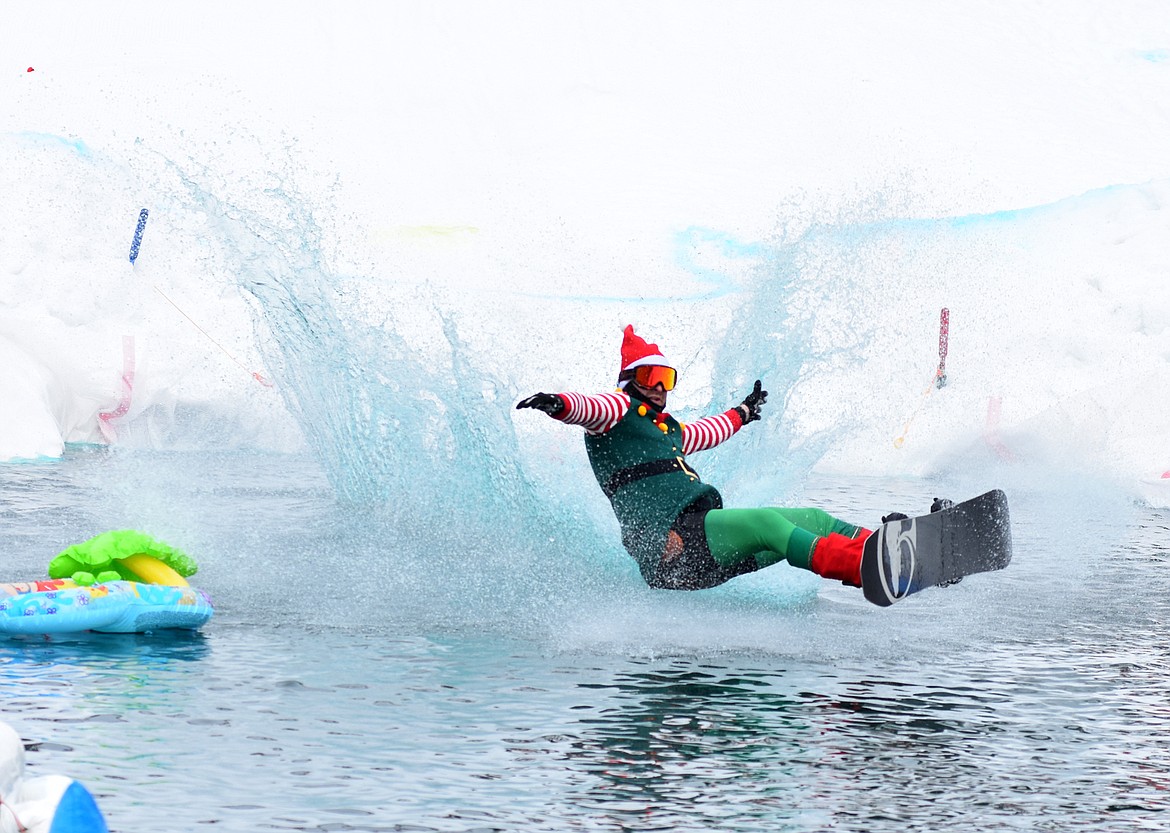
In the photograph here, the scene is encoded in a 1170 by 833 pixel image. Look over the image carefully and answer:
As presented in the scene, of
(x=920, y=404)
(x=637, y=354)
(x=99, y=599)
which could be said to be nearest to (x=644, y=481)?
(x=637, y=354)

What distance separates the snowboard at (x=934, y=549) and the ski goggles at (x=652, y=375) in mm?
2013

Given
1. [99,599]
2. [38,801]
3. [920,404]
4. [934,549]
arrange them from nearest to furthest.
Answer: [38,801]
[99,599]
[934,549]
[920,404]

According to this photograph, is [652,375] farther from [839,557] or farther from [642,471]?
[839,557]

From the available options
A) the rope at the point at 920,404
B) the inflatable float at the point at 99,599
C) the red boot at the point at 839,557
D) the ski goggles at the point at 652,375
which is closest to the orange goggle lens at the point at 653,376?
the ski goggles at the point at 652,375

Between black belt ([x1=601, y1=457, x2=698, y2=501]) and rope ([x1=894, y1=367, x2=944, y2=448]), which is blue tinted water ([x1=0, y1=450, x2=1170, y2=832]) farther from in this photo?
rope ([x1=894, y1=367, x2=944, y2=448])

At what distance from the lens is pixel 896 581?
746 cm

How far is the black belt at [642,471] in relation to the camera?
28.6 ft

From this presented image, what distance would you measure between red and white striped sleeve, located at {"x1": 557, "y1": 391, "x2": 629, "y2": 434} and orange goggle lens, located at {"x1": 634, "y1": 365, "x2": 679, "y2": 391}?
0.18m

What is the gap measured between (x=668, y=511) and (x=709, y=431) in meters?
1.56

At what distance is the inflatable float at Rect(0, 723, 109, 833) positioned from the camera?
3.68 meters

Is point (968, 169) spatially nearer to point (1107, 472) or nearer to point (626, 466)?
point (1107, 472)

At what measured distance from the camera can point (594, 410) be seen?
851 cm

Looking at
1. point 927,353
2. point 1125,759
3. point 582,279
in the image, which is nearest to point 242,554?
point 1125,759

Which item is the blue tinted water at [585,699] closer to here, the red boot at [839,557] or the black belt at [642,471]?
the red boot at [839,557]
